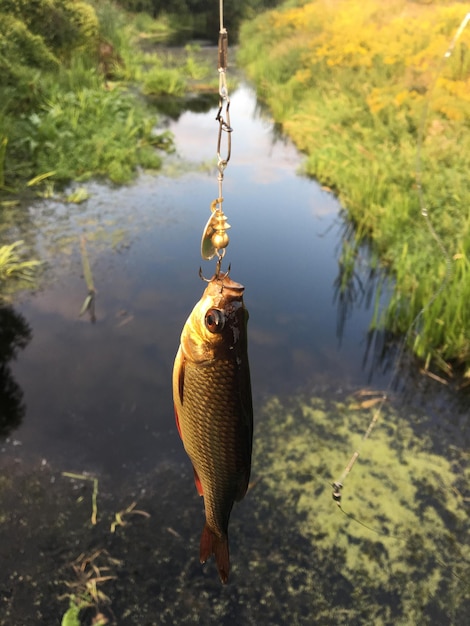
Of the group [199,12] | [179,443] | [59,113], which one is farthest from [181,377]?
[199,12]

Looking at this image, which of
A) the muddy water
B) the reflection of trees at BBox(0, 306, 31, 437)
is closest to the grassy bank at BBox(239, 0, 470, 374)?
the muddy water

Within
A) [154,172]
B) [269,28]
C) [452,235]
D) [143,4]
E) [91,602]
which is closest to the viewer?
[91,602]

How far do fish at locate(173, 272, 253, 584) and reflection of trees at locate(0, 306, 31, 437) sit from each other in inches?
126

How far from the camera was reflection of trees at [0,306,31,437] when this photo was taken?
426 centimetres

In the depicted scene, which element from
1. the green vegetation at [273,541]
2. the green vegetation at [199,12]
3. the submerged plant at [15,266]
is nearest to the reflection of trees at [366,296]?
the green vegetation at [273,541]

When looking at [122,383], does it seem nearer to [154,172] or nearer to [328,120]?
[154,172]

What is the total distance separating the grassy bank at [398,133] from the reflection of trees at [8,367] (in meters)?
3.12

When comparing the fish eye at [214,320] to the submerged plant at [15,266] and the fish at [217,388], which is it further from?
the submerged plant at [15,266]

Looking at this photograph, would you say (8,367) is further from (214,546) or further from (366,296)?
(214,546)

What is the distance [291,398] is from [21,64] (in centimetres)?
835

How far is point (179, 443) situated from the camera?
413cm

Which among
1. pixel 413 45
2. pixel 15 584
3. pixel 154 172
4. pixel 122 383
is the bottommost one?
pixel 15 584

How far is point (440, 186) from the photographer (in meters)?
6.07

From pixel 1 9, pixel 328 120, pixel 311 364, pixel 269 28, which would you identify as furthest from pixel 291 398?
pixel 269 28
